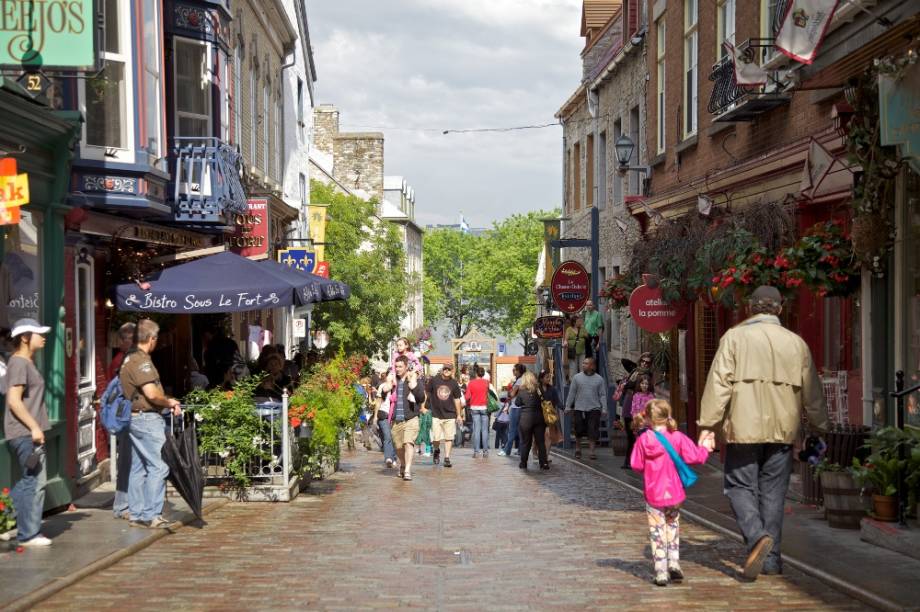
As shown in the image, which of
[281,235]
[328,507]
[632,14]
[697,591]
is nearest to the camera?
[697,591]

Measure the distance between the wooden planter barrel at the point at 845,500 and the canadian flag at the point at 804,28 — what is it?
11.6 ft

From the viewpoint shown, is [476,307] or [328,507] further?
[476,307]

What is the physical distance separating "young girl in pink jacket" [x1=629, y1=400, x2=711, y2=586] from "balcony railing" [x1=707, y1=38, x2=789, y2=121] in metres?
6.12

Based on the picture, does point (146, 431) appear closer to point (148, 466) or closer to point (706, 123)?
point (148, 466)

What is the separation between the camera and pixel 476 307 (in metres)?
87.4

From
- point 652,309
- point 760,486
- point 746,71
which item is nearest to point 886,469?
point 760,486

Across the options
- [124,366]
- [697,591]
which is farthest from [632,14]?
[697,591]

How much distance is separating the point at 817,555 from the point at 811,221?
6008mm

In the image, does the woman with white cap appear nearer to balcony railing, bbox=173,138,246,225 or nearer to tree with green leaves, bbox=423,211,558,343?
balcony railing, bbox=173,138,246,225

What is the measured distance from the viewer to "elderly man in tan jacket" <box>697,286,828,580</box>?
816cm

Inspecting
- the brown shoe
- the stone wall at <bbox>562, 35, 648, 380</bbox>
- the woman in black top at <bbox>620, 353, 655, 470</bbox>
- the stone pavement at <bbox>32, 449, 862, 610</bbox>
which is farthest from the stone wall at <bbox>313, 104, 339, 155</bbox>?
the brown shoe

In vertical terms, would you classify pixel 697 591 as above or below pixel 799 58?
below

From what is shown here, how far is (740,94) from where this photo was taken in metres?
15.1

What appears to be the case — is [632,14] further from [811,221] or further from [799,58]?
[799,58]
